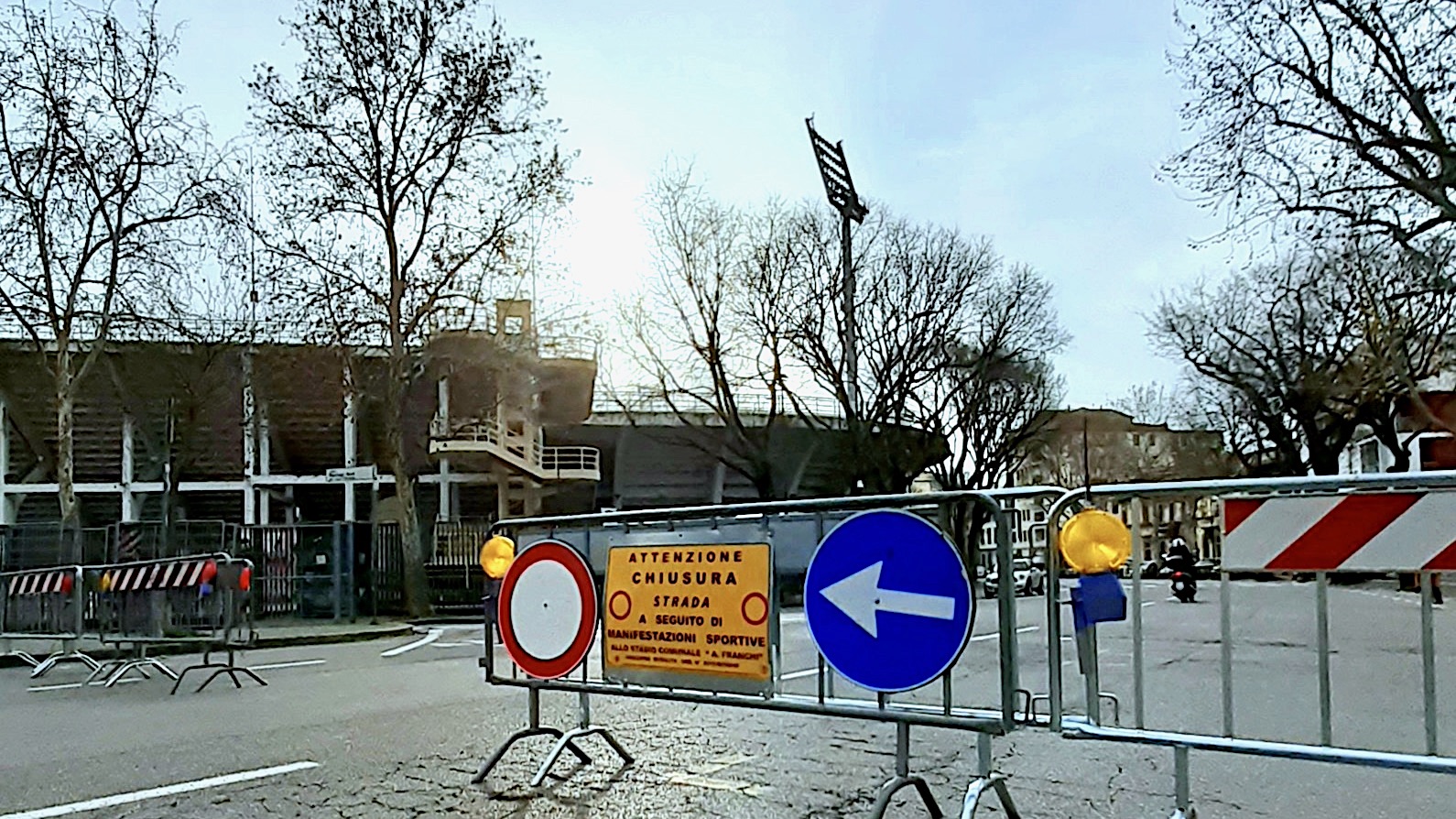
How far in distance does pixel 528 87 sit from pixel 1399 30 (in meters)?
17.7

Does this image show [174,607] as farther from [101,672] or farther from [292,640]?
[292,640]

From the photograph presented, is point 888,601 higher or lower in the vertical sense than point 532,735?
higher

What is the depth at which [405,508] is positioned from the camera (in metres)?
26.2

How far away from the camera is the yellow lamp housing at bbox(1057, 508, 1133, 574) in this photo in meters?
4.25

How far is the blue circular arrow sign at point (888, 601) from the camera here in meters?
4.47

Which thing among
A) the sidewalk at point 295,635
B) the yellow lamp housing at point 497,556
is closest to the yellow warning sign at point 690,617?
the yellow lamp housing at point 497,556

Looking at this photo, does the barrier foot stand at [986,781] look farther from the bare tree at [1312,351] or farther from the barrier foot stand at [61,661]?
the bare tree at [1312,351]

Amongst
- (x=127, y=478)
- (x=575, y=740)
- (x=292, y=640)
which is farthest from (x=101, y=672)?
(x=127, y=478)

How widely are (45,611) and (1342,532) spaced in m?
15.0

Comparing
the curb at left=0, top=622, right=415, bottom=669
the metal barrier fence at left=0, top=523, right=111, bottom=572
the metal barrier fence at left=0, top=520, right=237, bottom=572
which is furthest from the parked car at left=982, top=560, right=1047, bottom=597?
the metal barrier fence at left=0, top=523, right=111, bottom=572

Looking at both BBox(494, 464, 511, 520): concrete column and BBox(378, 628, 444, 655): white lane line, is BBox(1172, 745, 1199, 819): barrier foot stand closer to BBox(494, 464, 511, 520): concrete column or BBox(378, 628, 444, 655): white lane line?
BBox(378, 628, 444, 655): white lane line

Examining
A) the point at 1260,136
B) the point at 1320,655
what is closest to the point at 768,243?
the point at 1260,136

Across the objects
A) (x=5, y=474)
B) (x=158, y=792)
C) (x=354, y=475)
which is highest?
(x=5, y=474)

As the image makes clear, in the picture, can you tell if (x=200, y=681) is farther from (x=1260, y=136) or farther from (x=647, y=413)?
(x=647, y=413)
